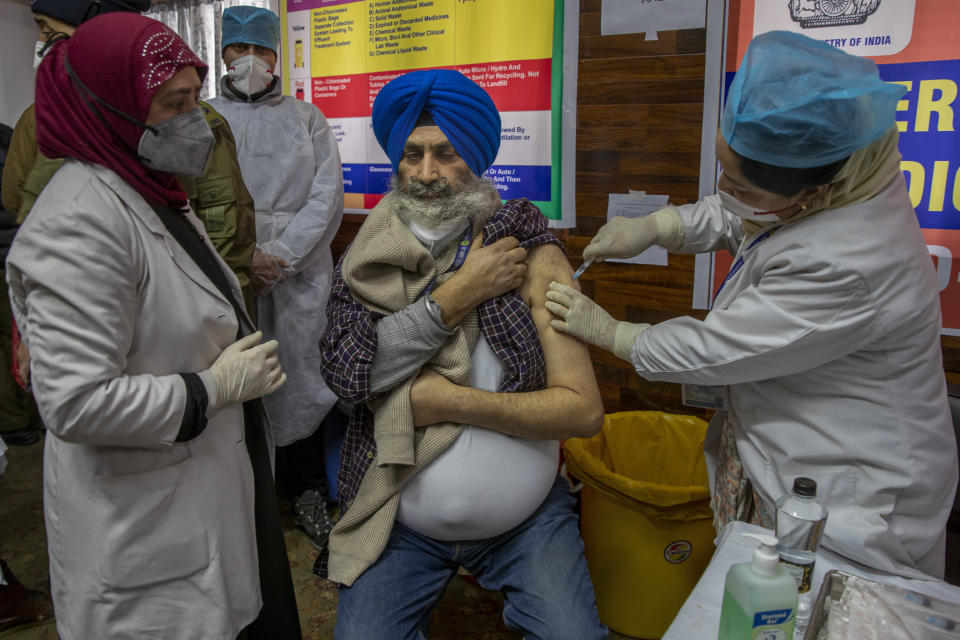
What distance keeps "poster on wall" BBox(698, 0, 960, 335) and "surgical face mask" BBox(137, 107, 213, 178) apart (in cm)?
181

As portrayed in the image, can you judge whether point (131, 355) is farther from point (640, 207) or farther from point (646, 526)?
point (640, 207)

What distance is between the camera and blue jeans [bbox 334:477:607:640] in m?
1.42

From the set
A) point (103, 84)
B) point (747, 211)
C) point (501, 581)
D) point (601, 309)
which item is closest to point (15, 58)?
point (103, 84)

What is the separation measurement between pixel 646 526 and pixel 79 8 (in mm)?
2301

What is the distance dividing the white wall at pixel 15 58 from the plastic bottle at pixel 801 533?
6447mm

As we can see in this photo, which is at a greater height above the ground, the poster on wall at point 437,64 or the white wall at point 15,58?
the white wall at point 15,58

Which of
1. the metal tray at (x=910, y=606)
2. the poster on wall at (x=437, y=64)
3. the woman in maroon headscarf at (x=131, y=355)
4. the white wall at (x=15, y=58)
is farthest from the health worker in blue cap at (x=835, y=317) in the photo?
the white wall at (x=15, y=58)

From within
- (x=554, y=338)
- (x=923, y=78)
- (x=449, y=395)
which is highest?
(x=923, y=78)

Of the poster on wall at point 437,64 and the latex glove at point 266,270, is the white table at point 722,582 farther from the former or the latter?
the latex glove at point 266,270

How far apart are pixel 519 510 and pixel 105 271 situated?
1013 mm

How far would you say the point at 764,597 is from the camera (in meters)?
0.80

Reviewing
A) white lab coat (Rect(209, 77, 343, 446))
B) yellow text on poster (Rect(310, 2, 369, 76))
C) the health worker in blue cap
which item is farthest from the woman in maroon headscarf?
yellow text on poster (Rect(310, 2, 369, 76))

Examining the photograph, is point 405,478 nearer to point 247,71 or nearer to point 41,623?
point 41,623

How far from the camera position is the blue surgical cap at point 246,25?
2777 millimetres
